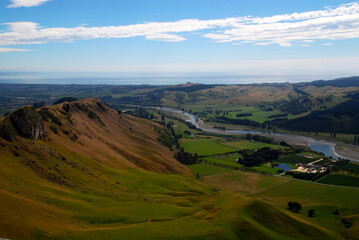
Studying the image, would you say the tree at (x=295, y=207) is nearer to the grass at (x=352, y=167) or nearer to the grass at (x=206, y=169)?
the grass at (x=206, y=169)

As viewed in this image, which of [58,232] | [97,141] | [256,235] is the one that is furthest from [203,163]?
[58,232]

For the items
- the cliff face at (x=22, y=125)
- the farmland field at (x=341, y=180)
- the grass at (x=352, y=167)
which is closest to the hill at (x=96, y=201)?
the cliff face at (x=22, y=125)

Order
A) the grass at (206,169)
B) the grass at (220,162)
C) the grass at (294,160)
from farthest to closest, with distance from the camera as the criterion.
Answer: the grass at (294,160), the grass at (220,162), the grass at (206,169)

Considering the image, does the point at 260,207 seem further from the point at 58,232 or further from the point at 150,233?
the point at 58,232

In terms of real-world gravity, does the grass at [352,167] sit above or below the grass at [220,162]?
above

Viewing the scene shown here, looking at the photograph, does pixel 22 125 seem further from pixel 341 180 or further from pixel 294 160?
pixel 294 160

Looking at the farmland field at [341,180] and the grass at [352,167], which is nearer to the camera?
A: the farmland field at [341,180]

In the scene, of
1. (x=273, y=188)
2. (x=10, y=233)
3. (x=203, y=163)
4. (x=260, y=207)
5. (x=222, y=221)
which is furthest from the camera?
(x=203, y=163)
